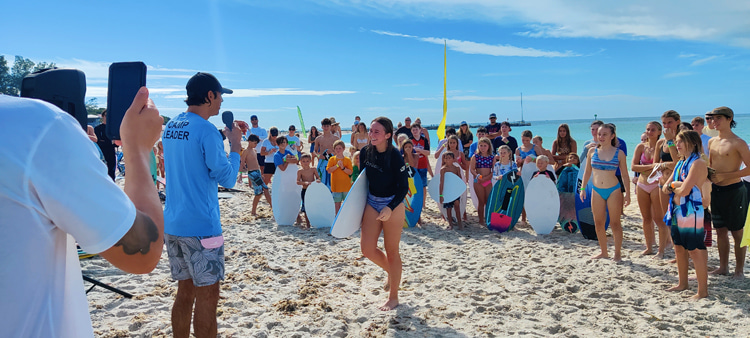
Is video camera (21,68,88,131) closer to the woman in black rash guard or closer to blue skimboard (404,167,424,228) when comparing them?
the woman in black rash guard

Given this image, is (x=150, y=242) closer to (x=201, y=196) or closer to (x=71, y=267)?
(x=71, y=267)

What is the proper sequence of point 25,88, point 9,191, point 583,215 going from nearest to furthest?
1. point 9,191
2. point 25,88
3. point 583,215

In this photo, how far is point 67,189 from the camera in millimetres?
733

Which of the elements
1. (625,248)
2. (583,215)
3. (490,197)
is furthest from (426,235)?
(625,248)

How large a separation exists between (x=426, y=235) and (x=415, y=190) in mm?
789

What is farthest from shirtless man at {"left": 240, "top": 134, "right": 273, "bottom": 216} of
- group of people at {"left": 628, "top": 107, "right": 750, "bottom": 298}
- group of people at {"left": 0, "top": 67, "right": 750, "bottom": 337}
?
group of people at {"left": 628, "top": 107, "right": 750, "bottom": 298}

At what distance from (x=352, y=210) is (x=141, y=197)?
2979 mm

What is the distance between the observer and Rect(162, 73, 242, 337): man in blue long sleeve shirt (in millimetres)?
2484

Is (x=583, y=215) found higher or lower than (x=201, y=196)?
lower

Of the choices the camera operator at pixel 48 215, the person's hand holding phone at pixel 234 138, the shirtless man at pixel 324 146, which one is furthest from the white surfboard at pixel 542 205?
the camera operator at pixel 48 215

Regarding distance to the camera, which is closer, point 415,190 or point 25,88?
point 25,88

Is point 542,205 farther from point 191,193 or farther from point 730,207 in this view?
point 191,193

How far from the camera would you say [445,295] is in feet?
13.7

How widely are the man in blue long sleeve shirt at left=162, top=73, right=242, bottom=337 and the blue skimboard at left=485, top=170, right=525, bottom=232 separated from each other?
16.8 ft
